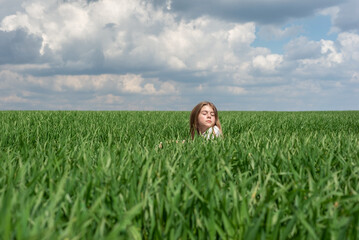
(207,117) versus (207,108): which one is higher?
(207,108)

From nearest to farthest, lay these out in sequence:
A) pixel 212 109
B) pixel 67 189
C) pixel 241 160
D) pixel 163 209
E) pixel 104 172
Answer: pixel 163 209 → pixel 67 189 → pixel 104 172 → pixel 241 160 → pixel 212 109

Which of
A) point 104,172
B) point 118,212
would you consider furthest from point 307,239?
point 104,172

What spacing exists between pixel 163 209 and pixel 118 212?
0.72ft

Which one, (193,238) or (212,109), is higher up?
(212,109)

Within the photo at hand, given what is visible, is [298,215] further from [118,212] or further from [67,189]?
[67,189]

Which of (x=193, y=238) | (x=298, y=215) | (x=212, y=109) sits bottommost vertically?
(x=193, y=238)

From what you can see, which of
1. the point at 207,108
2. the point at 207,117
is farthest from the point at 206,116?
the point at 207,108

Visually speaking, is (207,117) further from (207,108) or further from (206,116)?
(207,108)

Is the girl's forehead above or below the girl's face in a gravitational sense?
above

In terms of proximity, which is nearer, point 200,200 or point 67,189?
point 200,200

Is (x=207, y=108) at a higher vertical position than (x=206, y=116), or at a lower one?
higher

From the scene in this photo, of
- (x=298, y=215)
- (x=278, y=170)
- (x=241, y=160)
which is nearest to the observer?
(x=298, y=215)

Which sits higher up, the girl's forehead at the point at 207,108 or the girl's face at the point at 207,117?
the girl's forehead at the point at 207,108

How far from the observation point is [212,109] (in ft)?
18.3
